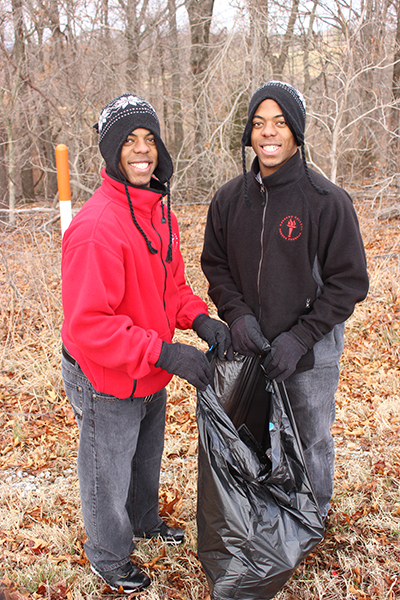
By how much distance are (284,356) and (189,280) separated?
3973 mm

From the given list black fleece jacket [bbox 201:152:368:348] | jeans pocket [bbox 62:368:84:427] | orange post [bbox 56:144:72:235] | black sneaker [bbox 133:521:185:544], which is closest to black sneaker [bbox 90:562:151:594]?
black sneaker [bbox 133:521:185:544]

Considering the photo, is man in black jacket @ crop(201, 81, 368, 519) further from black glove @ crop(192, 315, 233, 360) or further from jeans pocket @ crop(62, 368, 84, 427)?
jeans pocket @ crop(62, 368, 84, 427)

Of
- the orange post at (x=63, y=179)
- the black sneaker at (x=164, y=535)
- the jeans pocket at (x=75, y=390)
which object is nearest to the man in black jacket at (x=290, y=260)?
the jeans pocket at (x=75, y=390)

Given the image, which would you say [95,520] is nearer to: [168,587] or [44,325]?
[168,587]

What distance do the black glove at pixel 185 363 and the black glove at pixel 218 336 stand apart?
0.18 m

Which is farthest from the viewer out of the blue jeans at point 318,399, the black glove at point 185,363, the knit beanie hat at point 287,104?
the blue jeans at point 318,399

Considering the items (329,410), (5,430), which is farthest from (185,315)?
(5,430)

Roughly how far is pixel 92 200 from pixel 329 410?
54.8 inches

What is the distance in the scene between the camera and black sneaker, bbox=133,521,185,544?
7.37 ft

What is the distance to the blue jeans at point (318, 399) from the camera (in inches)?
78.7

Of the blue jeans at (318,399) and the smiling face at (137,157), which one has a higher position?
the smiling face at (137,157)

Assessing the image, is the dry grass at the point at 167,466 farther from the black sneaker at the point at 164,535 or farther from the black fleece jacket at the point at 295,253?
the black fleece jacket at the point at 295,253

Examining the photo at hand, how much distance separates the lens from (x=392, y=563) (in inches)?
81.0

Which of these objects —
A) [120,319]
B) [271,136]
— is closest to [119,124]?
[271,136]
